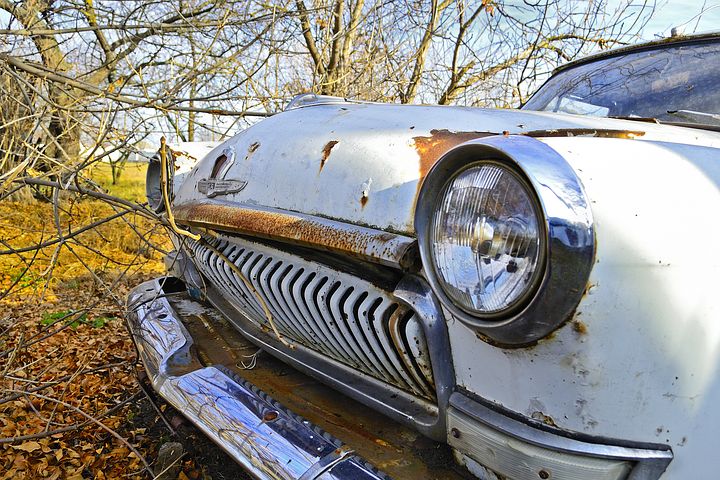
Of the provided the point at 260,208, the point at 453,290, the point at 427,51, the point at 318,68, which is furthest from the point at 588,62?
the point at 427,51

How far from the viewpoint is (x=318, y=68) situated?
21.0 feet

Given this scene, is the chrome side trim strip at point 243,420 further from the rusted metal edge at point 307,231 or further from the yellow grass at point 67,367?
the rusted metal edge at point 307,231

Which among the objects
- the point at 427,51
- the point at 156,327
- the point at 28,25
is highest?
the point at 427,51

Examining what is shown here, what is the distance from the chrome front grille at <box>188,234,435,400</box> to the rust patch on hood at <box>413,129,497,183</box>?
0.36m

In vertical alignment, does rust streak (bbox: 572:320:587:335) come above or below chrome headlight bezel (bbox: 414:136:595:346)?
below

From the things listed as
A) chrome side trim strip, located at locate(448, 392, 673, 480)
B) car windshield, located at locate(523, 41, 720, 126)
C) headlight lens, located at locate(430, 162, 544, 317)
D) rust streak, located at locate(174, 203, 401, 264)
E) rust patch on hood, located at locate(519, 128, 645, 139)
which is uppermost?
car windshield, located at locate(523, 41, 720, 126)

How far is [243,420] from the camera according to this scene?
5.32 ft

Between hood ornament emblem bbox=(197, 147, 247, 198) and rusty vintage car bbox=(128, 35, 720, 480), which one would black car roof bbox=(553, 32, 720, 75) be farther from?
hood ornament emblem bbox=(197, 147, 247, 198)

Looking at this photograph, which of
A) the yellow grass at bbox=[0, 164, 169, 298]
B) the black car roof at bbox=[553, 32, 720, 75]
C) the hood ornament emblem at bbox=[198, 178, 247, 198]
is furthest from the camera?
the yellow grass at bbox=[0, 164, 169, 298]

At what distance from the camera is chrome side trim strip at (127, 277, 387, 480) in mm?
1401

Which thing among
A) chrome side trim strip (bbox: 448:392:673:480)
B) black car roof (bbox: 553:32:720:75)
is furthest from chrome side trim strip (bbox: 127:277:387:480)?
black car roof (bbox: 553:32:720:75)

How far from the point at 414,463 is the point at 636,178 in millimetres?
827

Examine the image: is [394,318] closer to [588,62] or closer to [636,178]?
[636,178]

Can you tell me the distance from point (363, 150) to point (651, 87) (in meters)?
1.35
